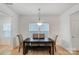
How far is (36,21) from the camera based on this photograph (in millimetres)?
5156

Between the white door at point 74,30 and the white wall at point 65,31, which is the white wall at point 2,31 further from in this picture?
the white door at point 74,30

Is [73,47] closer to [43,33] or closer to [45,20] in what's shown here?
[43,33]

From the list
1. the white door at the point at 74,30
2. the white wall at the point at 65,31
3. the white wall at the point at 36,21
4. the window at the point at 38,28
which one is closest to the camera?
the white door at the point at 74,30

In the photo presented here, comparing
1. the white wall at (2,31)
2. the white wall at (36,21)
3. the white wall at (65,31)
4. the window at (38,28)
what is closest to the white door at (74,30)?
the white wall at (65,31)

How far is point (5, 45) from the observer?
4.71 meters

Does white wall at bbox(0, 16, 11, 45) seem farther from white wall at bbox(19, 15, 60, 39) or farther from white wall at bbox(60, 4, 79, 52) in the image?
white wall at bbox(60, 4, 79, 52)

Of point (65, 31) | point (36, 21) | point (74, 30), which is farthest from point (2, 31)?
point (74, 30)

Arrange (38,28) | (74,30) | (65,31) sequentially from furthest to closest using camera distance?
(38,28), (65,31), (74,30)

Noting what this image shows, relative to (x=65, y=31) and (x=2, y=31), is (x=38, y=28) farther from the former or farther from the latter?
(x=2, y=31)

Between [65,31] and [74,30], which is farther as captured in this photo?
[65,31]

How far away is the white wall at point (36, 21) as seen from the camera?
4919mm

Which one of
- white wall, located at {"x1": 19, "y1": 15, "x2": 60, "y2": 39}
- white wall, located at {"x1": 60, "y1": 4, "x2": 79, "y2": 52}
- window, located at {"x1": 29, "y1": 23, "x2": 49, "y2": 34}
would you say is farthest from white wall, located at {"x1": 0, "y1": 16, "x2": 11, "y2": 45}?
white wall, located at {"x1": 60, "y1": 4, "x2": 79, "y2": 52}
